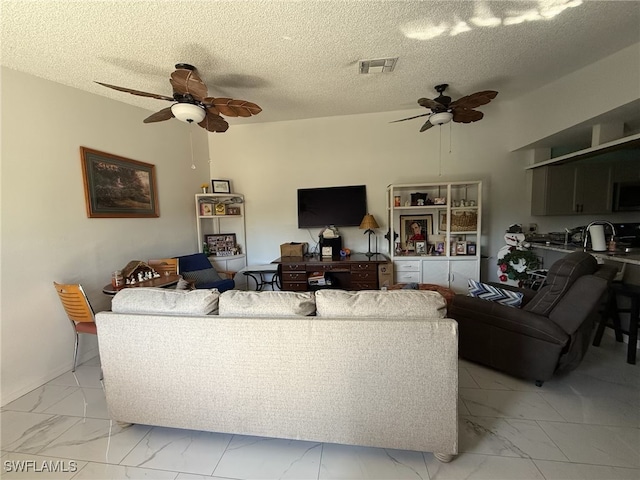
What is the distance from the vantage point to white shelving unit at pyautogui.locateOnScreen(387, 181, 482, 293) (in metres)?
3.42

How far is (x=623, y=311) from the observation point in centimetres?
227

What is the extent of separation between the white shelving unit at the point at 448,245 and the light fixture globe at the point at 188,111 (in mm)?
2402

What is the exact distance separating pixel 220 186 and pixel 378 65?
9.04 feet

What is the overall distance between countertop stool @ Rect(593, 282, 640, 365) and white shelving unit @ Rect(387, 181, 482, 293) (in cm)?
121

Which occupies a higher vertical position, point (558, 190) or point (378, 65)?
point (378, 65)

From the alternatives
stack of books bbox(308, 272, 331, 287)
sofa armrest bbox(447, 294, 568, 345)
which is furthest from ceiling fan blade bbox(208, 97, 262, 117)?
sofa armrest bbox(447, 294, 568, 345)

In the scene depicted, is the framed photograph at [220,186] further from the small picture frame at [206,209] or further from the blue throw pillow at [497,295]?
the blue throw pillow at [497,295]

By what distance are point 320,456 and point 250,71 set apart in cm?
302

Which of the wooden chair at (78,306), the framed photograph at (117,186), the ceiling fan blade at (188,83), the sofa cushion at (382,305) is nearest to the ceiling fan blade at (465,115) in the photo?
the sofa cushion at (382,305)

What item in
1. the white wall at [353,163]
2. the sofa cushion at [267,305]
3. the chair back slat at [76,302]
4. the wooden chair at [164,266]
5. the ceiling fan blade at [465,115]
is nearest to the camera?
the sofa cushion at [267,305]

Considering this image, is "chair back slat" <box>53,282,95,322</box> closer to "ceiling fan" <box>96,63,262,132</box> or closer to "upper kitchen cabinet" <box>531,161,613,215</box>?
"ceiling fan" <box>96,63,262,132</box>

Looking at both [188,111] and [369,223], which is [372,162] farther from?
[188,111]

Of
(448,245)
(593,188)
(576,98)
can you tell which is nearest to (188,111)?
(448,245)

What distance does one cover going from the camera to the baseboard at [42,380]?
194cm
